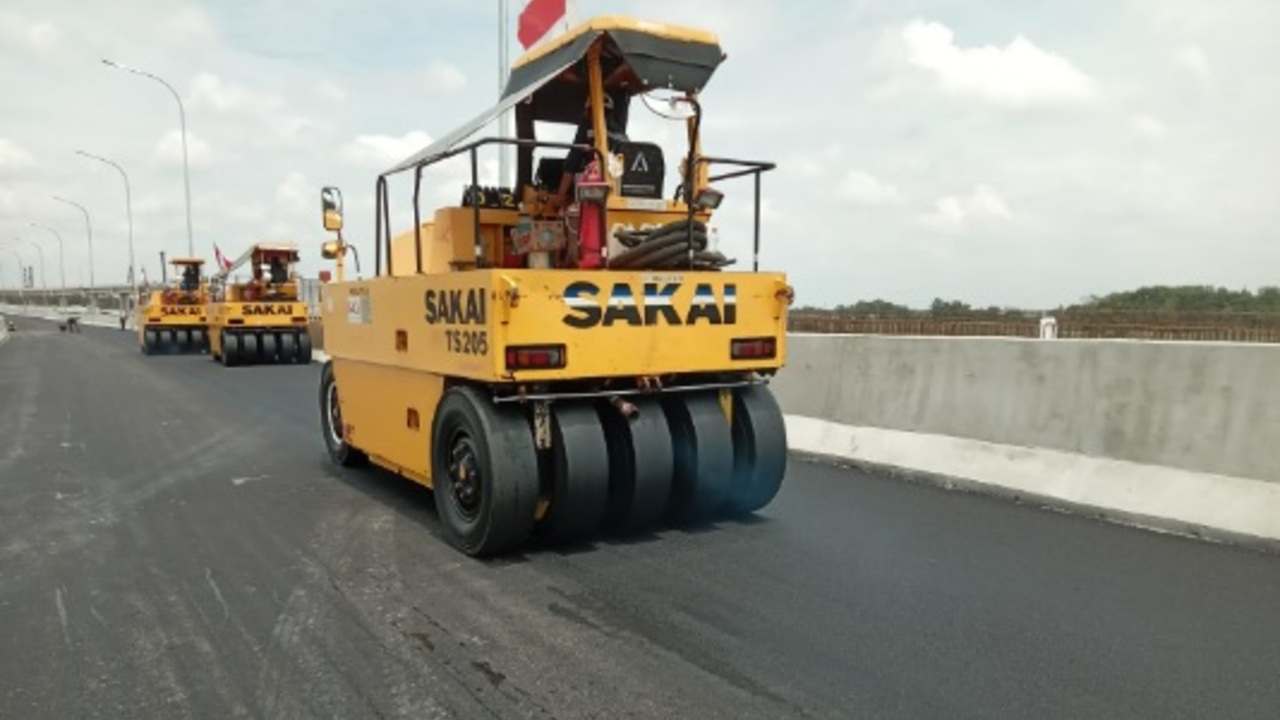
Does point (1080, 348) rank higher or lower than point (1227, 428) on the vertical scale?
higher

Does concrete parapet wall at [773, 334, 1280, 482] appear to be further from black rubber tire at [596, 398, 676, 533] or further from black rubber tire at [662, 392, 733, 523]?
black rubber tire at [596, 398, 676, 533]

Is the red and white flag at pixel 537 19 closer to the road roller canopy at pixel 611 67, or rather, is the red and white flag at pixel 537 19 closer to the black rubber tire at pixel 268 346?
the road roller canopy at pixel 611 67

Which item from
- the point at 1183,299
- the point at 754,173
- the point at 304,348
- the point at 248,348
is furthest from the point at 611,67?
the point at 1183,299

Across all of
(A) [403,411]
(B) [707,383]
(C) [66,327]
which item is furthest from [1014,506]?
(C) [66,327]

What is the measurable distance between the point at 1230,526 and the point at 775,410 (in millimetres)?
2699

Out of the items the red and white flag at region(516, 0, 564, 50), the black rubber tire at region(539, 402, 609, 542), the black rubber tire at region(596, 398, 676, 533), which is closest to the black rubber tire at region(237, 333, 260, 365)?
the red and white flag at region(516, 0, 564, 50)

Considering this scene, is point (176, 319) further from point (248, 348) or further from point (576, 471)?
point (576, 471)

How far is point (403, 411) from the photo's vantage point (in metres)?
6.41

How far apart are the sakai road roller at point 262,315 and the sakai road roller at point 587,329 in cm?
1658

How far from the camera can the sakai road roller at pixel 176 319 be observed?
2650cm

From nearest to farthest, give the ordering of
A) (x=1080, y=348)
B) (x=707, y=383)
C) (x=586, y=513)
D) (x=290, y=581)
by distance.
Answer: (x=290, y=581) < (x=586, y=513) < (x=707, y=383) < (x=1080, y=348)

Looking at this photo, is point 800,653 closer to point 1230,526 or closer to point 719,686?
point 719,686

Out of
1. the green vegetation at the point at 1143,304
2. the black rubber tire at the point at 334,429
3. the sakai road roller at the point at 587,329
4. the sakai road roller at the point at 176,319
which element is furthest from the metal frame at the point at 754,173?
the sakai road roller at the point at 176,319

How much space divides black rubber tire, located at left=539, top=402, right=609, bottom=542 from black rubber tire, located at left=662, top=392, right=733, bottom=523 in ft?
1.98
